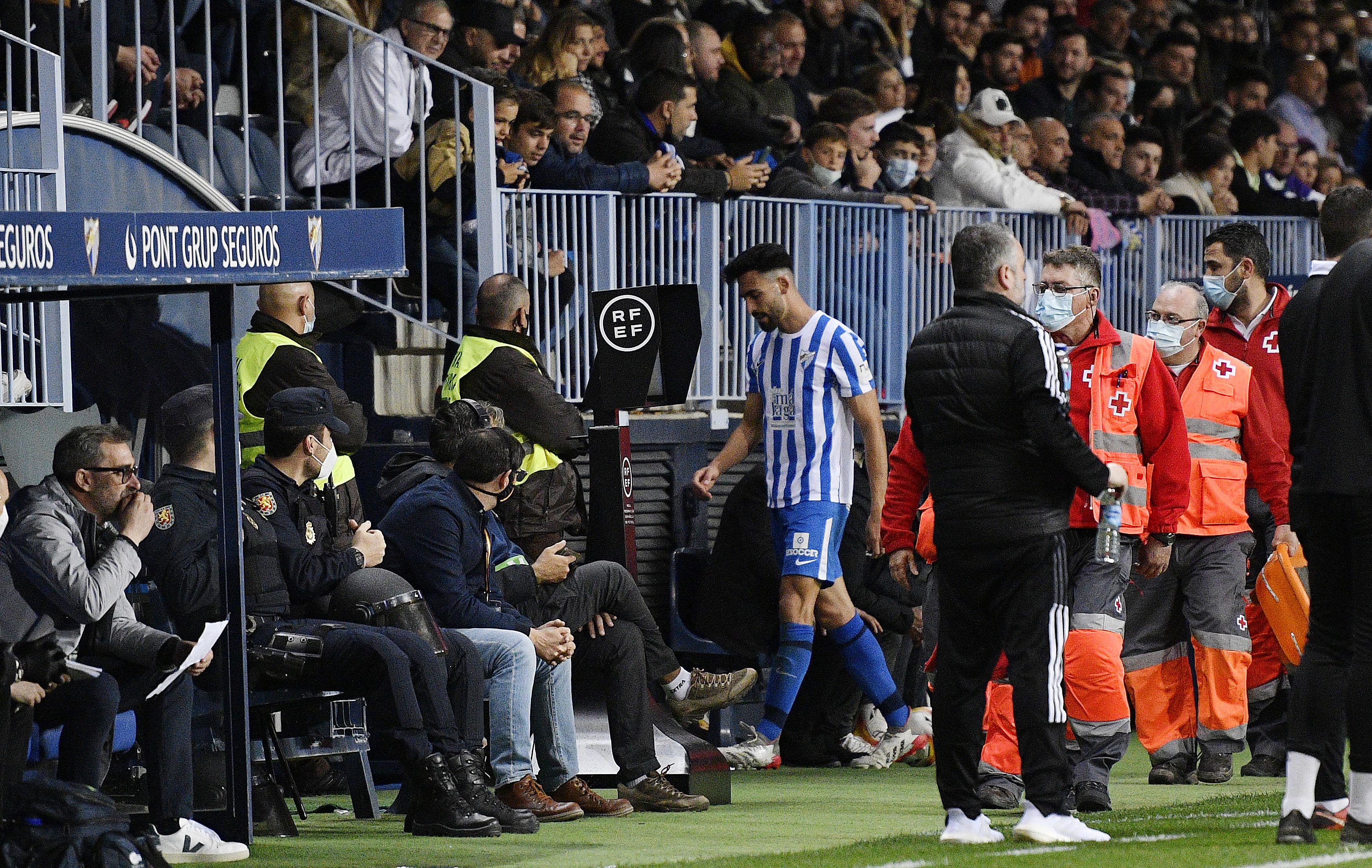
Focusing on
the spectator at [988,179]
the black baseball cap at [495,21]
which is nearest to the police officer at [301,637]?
the black baseball cap at [495,21]

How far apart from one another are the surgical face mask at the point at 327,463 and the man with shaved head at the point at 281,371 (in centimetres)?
57

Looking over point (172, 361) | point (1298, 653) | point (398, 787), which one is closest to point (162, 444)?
point (172, 361)

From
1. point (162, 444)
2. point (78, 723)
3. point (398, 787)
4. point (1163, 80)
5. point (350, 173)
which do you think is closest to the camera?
point (78, 723)

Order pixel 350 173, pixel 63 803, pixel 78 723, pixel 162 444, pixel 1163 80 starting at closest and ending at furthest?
1. pixel 63 803
2. pixel 78 723
3. pixel 162 444
4. pixel 350 173
5. pixel 1163 80

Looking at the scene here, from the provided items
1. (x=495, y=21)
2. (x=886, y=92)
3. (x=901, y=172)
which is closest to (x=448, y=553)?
(x=495, y=21)

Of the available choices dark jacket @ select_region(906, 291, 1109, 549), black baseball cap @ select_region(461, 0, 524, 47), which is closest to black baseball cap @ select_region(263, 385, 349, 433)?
dark jacket @ select_region(906, 291, 1109, 549)

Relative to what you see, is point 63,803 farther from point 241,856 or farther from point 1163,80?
point 1163,80

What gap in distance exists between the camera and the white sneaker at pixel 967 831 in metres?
7.07

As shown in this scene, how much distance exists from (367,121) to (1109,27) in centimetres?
897

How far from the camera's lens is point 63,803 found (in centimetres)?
626

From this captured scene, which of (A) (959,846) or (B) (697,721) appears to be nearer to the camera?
(A) (959,846)

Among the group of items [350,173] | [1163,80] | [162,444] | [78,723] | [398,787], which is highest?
[1163,80]

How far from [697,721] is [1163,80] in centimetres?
983

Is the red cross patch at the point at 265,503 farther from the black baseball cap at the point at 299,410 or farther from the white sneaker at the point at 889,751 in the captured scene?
the white sneaker at the point at 889,751
